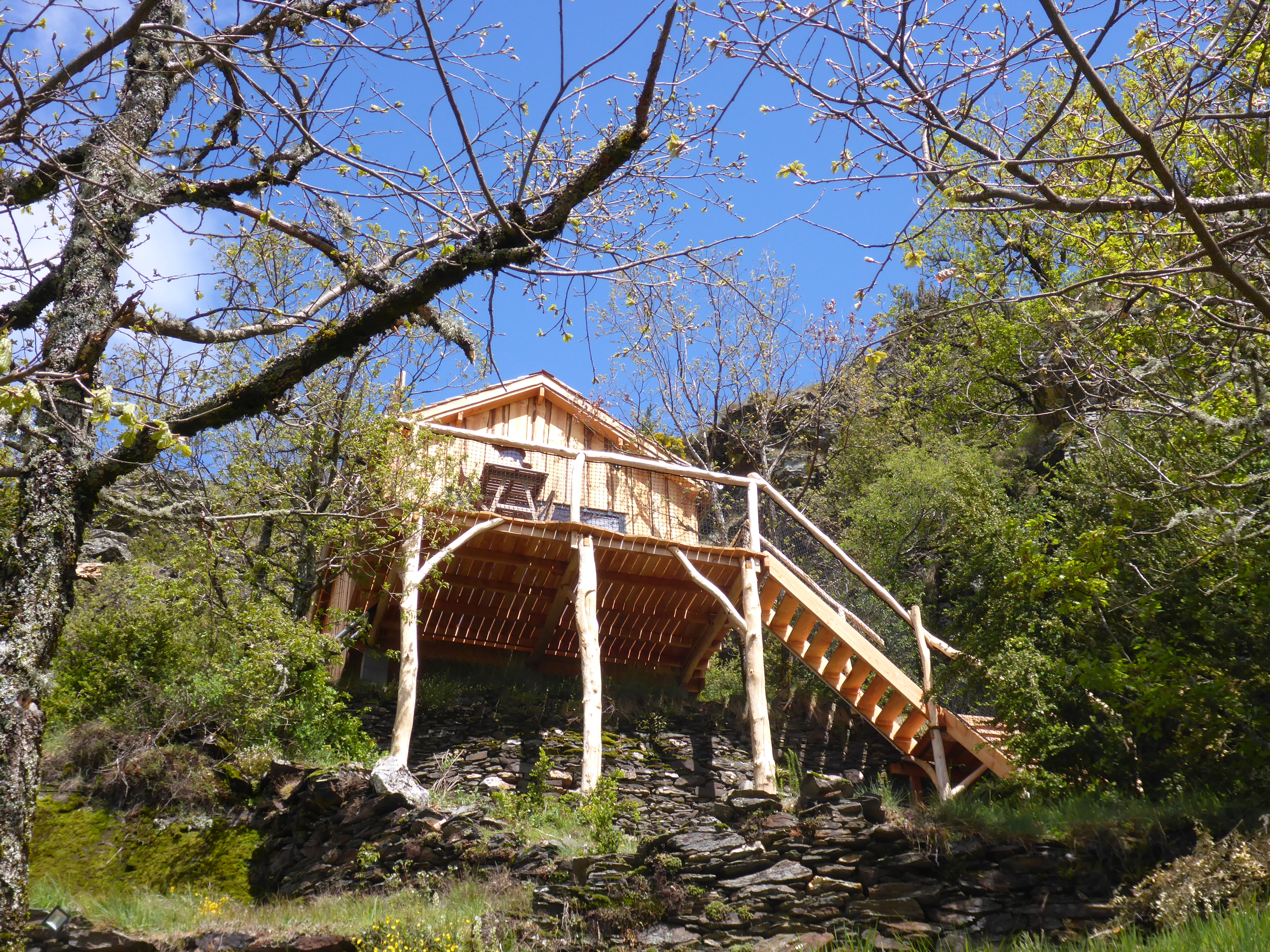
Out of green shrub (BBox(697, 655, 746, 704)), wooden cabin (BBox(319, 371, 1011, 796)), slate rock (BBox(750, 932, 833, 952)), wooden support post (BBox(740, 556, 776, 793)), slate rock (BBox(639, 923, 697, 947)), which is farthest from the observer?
green shrub (BBox(697, 655, 746, 704))

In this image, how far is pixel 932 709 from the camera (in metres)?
11.0

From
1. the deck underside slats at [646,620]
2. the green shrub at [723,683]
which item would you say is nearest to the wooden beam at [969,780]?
the deck underside slats at [646,620]

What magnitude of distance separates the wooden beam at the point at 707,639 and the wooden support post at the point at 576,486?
2.66 meters

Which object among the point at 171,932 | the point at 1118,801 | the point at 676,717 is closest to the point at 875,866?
the point at 1118,801

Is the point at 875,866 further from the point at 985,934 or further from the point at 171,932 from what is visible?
the point at 171,932

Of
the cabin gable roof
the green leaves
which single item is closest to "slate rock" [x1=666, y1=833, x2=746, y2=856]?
the green leaves

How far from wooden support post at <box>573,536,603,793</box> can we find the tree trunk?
555 cm

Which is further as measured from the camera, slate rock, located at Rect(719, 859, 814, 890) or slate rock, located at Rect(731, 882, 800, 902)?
slate rock, located at Rect(719, 859, 814, 890)

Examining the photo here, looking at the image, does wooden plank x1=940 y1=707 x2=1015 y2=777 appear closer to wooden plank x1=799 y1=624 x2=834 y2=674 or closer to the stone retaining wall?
wooden plank x1=799 y1=624 x2=834 y2=674

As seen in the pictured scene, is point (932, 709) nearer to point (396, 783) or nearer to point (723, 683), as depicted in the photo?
point (723, 683)

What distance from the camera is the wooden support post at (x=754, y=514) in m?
12.2

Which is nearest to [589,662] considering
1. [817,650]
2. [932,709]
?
[817,650]

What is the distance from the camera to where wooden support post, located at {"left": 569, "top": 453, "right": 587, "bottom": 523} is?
38.1 feet

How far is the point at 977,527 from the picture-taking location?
10.9 meters
